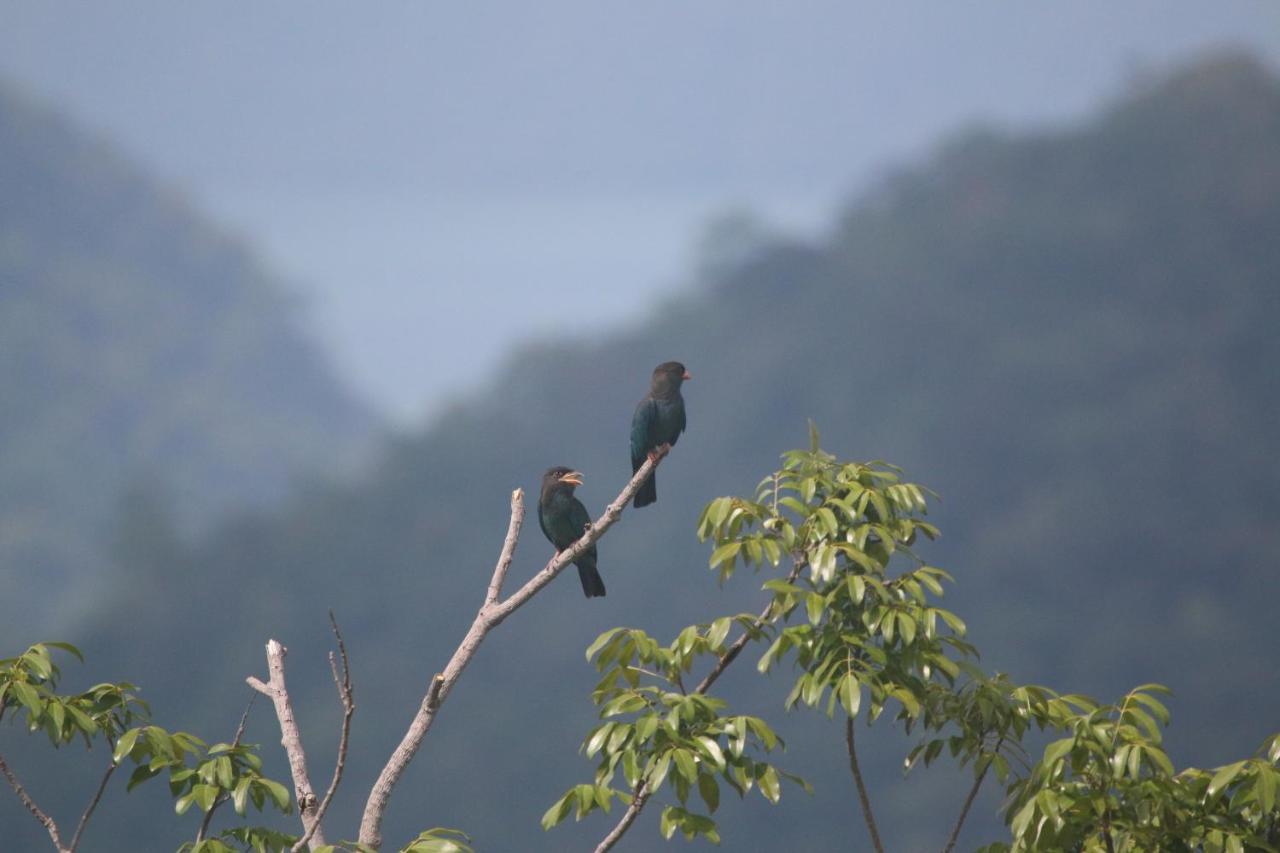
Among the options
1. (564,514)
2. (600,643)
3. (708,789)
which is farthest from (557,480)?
(708,789)

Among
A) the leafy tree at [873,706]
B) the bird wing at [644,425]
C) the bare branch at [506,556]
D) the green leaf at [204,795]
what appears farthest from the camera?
the bird wing at [644,425]

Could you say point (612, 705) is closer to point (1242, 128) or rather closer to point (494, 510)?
point (494, 510)

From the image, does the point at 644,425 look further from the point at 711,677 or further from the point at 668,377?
the point at 711,677

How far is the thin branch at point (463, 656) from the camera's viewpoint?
4070mm

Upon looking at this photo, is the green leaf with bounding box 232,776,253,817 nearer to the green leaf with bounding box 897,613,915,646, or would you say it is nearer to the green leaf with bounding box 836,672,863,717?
the green leaf with bounding box 836,672,863,717

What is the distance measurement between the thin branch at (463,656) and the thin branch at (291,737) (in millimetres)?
157

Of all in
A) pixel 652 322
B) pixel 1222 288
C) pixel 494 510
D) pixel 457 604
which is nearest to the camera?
pixel 457 604

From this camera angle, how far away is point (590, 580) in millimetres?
7066

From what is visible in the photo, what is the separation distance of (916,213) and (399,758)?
136ft

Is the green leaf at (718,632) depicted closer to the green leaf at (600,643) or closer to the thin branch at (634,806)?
the green leaf at (600,643)

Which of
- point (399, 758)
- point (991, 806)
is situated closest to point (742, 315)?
point (991, 806)

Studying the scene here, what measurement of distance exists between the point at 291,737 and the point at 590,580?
9.47ft

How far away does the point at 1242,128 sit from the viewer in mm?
43250

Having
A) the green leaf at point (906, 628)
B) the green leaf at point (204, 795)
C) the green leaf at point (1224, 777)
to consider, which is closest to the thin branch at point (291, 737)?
the green leaf at point (204, 795)
